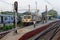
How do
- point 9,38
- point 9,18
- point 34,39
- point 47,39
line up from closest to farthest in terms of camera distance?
point 9,38 → point 34,39 → point 47,39 → point 9,18

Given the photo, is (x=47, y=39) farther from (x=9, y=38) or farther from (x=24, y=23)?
(x=24, y=23)

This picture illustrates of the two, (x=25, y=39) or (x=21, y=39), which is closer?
(x=21, y=39)

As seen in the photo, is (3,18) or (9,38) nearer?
(9,38)

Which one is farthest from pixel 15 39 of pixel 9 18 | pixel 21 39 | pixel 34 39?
pixel 9 18

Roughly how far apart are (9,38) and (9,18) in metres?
21.4

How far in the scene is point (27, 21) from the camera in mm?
39906

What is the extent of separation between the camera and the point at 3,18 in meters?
34.9

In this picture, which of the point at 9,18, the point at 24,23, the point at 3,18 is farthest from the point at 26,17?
the point at 3,18

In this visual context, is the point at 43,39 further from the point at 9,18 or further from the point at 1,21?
the point at 9,18

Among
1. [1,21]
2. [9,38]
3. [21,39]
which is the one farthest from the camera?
[1,21]

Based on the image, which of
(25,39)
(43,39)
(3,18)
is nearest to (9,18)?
(3,18)

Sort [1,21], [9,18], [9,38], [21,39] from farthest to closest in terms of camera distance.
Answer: [9,18]
[1,21]
[9,38]
[21,39]

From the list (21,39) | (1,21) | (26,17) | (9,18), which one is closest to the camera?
(21,39)

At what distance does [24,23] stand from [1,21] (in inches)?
312
